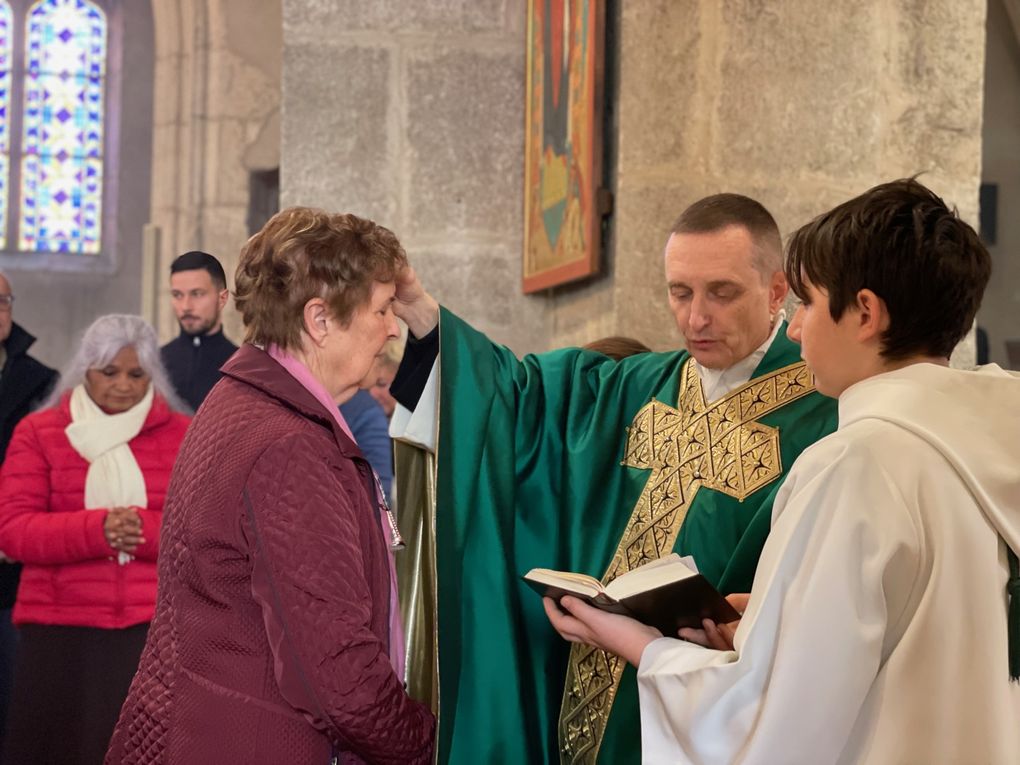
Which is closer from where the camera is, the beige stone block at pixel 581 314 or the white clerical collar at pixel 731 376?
the white clerical collar at pixel 731 376

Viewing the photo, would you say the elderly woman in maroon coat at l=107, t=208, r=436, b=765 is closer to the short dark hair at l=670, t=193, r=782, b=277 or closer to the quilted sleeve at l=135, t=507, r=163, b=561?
the short dark hair at l=670, t=193, r=782, b=277

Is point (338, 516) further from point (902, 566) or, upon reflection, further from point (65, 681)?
point (65, 681)

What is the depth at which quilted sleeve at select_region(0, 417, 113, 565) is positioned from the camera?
143 inches

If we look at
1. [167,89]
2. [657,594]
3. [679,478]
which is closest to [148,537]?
[679,478]

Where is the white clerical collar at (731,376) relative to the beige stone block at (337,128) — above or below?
below

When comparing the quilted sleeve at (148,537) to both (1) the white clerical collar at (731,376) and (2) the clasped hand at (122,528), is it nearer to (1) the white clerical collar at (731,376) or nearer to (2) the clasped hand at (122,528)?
(2) the clasped hand at (122,528)

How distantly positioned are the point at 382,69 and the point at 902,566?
169 inches

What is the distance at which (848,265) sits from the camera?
5.81 feet

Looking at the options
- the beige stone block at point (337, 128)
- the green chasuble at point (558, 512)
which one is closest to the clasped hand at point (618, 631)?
the green chasuble at point (558, 512)

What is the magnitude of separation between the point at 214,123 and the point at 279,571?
936 centimetres

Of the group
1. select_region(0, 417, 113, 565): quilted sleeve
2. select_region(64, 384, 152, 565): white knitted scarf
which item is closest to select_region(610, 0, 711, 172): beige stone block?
select_region(64, 384, 152, 565): white knitted scarf

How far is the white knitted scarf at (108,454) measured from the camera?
3.75m

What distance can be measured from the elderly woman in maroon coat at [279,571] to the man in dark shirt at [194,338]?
139 centimetres

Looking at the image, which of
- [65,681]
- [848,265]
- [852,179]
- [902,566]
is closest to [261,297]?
[848,265]
